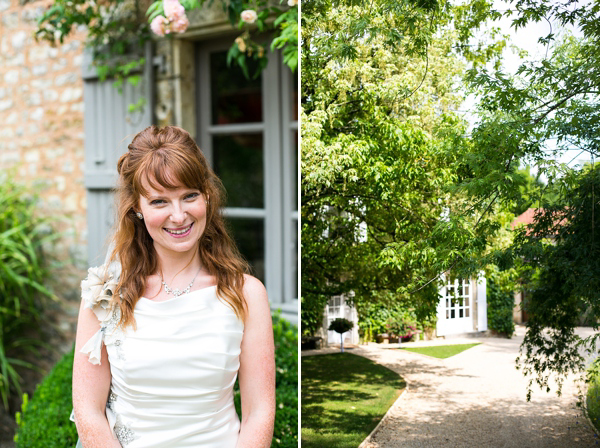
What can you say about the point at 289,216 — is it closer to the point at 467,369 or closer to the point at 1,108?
the point at 467,369

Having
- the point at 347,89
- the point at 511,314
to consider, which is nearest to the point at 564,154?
the point at 511,314

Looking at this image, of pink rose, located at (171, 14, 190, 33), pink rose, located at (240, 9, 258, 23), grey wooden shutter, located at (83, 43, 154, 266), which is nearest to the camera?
pink rose, located at (240, 9, 258, 23)

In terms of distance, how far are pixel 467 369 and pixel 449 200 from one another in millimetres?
472

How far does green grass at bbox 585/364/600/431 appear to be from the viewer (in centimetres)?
142

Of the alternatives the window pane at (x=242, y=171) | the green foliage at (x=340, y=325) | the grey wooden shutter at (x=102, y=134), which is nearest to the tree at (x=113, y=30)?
the grey wooden shutter at (x=102, y=134)

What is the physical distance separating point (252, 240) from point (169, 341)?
10.2 ft

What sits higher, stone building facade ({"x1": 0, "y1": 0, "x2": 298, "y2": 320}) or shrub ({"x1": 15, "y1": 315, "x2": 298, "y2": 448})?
stone building facade ({"x1": 0, "y1": 0, "x2": 298, "y2": 320})

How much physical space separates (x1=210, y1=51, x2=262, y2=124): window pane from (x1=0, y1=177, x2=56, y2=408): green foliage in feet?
5.76

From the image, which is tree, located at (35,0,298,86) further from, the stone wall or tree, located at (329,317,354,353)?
tree, located at (329,317,354,353)

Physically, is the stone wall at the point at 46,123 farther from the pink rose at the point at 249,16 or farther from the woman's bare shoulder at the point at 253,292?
the woman's bare shoulder at the point at 253,292

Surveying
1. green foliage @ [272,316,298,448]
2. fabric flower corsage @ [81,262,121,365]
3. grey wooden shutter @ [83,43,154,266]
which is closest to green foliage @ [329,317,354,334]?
fabric flower corsage @ [81,262,121,365]

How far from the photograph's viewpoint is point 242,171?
180 inches

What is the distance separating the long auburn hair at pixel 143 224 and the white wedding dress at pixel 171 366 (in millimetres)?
45

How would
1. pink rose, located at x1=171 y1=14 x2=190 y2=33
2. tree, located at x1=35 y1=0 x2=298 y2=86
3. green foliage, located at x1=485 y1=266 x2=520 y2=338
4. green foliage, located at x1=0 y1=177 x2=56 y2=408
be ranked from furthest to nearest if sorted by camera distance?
green foliage, located at x1=0 y1=177 x2=56 y2=408, tree, located at x1=35 y1=0 x2=298 y2=86, pink rose, located at x1=171 y1=14 x2=190 y2=33, green foliage, located at x1=485 y1=266 x2=520 y2=338
